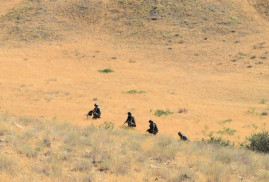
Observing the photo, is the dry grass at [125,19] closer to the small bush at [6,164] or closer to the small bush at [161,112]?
the small bush at [161,112]

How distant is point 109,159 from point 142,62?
2535 centimetres

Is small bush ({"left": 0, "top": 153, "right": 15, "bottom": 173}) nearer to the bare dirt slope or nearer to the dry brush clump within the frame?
the dry brush clump

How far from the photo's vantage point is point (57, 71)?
27734mm

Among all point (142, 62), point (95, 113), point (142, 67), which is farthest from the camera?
point (142, 62)

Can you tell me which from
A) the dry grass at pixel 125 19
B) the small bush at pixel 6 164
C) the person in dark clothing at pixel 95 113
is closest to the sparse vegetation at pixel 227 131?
the person in dark clothing at pixel 95 113

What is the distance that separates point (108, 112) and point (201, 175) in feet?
35.0

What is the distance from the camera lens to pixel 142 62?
32.0 m

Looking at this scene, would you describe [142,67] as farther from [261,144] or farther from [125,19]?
[261,144]

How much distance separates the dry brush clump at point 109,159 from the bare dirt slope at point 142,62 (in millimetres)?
4998

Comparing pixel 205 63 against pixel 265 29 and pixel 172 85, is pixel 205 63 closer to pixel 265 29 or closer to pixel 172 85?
pixel 172 85

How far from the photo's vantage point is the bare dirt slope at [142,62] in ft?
54.6

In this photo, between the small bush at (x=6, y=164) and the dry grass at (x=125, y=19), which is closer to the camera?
the small bush at (x=6, y=164)

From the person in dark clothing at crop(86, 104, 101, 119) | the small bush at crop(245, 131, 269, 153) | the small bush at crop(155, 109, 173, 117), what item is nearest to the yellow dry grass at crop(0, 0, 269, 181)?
the small bush at crop(155, 109, 173, 117)

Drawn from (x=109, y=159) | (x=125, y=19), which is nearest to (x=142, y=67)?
(x=125, y=19)
